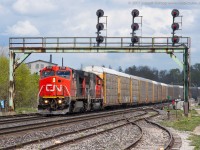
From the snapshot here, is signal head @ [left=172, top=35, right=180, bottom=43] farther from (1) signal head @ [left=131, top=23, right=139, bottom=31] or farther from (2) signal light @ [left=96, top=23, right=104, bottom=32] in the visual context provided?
(2) signal light @ [left=96, top=23, right=104, bottom=32]

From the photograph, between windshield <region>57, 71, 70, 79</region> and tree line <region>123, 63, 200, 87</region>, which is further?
tree line <region>123, 63, 200, 87</region>

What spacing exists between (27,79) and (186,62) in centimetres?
3087

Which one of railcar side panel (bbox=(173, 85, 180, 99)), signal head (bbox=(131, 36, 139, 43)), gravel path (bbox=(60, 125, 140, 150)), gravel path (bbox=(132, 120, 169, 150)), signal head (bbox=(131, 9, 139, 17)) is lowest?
gravel path (bbox=(132, 120, 169, 150))

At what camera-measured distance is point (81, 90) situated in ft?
102

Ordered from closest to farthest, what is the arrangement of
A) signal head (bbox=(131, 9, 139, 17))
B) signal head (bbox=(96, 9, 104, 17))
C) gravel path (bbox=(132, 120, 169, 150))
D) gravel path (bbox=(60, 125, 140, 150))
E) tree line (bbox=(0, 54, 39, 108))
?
gravel path (bbox=(60, 125, 140, 150)) → gravel path (bbox=(132, 120, 169, 150)) → signal head (bbox=(96, 9, 104, 17)) → signal head (bbox=(131, 9, 139, 17)) → tree line (bbox=(0, 54, 39, 108))

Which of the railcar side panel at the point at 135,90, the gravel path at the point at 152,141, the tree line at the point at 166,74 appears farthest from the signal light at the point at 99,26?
the tree line at the point at 166,74

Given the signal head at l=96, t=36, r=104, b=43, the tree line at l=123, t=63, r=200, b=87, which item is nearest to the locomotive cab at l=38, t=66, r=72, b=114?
the signal head at l=96, t=36, r=104, b=43

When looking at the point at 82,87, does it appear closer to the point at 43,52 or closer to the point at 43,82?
the point at 43,82

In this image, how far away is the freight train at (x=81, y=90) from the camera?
28172 mm

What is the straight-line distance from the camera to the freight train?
28172mm

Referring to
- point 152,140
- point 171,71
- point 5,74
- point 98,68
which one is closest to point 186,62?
point 98,68

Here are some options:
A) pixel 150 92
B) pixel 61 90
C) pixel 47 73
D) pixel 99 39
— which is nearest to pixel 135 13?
pixel 99 39

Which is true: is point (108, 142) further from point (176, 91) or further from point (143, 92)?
point (176, 91)

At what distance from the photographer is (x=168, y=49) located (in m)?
34.3
